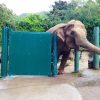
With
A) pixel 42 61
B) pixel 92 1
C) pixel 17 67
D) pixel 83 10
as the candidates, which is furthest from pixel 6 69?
pixel 92 1

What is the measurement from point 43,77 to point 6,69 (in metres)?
1.16

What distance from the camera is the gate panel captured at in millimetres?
12023

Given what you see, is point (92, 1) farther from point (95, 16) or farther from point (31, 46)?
point (31, 46)

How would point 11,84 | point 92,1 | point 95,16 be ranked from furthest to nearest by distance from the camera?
point 92,1 < point 95,16 < point 11,84

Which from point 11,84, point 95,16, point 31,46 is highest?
point 95,16

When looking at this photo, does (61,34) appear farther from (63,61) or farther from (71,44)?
(63,61)

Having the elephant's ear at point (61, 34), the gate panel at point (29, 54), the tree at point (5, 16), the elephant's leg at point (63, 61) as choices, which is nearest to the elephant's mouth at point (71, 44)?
the elephant's ear at point (61, 34)

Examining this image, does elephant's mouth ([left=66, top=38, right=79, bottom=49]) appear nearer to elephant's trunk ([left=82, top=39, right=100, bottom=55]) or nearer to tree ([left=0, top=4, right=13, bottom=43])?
elephant's trunk ([left=82, top=39, right=100, bottom=55])

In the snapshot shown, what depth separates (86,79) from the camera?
1073 centimetres

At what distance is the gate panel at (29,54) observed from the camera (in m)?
12.0

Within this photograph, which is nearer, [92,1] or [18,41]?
[18,41]

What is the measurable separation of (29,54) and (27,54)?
0.06m

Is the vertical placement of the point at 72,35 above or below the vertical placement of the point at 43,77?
above

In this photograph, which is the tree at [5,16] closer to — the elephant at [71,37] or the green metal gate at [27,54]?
the elephant at [71,37]
